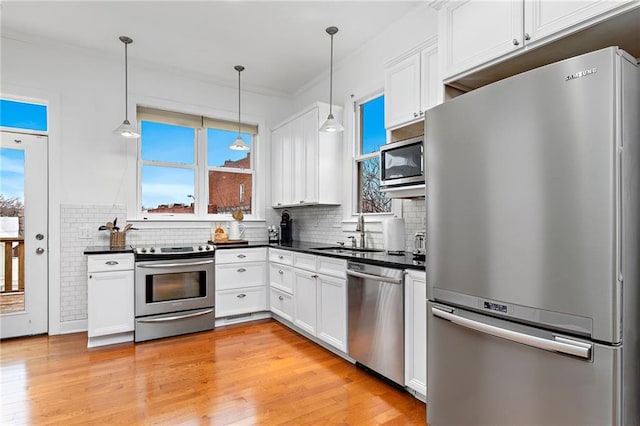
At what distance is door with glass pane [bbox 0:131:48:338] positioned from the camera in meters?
3.61

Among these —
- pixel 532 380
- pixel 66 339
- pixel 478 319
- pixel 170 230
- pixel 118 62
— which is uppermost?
pixel 118 62

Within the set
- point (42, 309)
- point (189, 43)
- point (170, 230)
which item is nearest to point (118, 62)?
point (189, 43)

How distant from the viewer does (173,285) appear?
3.75 metres

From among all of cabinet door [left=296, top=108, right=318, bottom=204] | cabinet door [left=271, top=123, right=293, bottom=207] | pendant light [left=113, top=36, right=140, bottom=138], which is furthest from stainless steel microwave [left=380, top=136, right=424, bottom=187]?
pendant light [left=113, top=36, right=140, bottom=138]

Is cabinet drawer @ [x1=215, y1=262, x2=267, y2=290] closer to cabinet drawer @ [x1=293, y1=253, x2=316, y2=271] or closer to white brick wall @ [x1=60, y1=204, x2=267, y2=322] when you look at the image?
cabinet drawer @ [x1=293, y1=253, x2=316, y2=271]

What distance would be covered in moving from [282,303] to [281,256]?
53cm

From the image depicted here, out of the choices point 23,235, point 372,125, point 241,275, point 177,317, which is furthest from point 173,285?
point 372,125

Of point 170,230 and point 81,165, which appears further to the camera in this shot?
point 170,230

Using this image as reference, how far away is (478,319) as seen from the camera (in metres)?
Result: 1.65

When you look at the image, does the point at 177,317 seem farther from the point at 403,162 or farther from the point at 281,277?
the point at 403,162

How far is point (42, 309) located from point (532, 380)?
14.7 feet

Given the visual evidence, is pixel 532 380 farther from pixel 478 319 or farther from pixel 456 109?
pixel 456 109

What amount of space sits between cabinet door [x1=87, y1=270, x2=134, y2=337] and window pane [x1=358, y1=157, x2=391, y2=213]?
253 cm

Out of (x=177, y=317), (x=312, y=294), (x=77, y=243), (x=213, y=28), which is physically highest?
(x=213, y=28)
